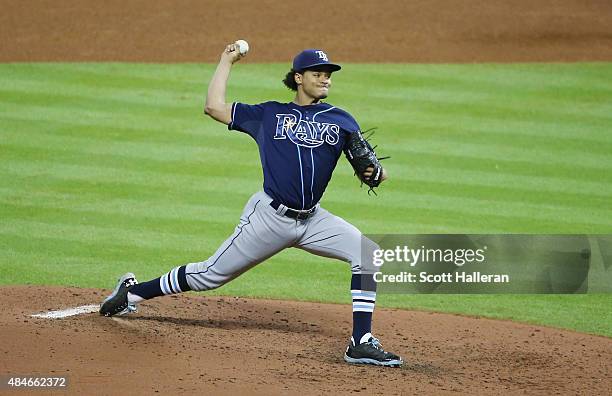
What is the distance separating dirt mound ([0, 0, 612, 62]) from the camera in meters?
15.1

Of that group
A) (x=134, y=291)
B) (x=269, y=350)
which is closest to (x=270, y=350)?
(x=269, y=350)

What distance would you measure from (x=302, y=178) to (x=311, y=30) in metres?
9.85

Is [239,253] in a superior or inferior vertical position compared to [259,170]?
inferior

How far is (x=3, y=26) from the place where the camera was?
50.7 feet

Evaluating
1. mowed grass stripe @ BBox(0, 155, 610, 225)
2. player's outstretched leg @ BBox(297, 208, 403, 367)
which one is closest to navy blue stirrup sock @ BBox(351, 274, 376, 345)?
player's outstretched leg @ BBox(297, 208, 403, 367)

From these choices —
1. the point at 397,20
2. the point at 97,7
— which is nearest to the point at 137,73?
the point at 97,7

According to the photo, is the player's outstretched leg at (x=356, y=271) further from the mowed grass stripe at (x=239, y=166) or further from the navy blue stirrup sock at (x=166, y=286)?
the mowed grass stripe at (x=239, y=166)

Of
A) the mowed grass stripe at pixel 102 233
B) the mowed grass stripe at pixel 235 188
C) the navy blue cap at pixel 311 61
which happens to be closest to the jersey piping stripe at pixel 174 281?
the navy blue cap at pixel 311 61

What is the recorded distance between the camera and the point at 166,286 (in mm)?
6605

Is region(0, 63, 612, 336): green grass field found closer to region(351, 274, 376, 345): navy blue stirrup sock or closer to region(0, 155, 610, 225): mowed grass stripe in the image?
region(0, 155, 610, 225): mowed grass stripe

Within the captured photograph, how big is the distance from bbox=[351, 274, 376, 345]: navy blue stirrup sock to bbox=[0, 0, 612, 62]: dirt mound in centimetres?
912

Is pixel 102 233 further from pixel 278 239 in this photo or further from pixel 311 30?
pixel 311 30

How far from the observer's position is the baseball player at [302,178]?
20.4 ft

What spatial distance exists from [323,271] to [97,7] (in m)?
8.81
